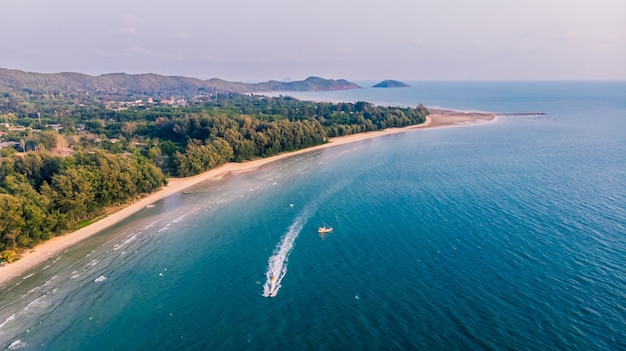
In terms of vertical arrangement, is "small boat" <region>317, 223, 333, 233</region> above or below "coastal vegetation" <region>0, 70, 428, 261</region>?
below

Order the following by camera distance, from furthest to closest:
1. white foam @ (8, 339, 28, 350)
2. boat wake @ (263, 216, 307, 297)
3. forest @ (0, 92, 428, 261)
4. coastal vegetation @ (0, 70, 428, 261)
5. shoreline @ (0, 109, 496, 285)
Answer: coastal vegetation @ (0, 70, 428, 261), forest @ (0, 92, 428, 261), shoreline @ (0, 109, 496, 285), boat wake @ (263, 216, 307, 297), white foam @ (8, 339, 28, 350)

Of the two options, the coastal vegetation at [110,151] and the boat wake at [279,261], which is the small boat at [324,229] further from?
the coastal vegetation at [110,151]

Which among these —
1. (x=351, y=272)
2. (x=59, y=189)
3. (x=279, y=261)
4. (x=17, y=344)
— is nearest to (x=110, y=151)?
(x=59, y=189)

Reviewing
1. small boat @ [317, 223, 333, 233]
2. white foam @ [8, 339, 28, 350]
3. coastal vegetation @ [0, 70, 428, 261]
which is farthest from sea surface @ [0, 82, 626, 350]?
coastal vegetation @ [0, 70, 428, 261]

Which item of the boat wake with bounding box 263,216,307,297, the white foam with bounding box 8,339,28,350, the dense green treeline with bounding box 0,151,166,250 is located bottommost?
the white foam with bounding box 8,339,28,350

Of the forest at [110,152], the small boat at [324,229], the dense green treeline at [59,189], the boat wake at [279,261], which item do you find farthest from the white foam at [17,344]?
the small boat at [324,229]

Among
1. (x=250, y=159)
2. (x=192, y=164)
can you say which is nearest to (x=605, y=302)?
(x=192, y=164)

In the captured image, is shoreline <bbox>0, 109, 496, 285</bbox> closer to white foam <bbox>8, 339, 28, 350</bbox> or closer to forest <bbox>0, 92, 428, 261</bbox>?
forest <bbox>0, 92, 428, 261</bbox>

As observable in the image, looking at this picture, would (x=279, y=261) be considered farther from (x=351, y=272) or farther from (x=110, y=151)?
(x=110, y=151)
